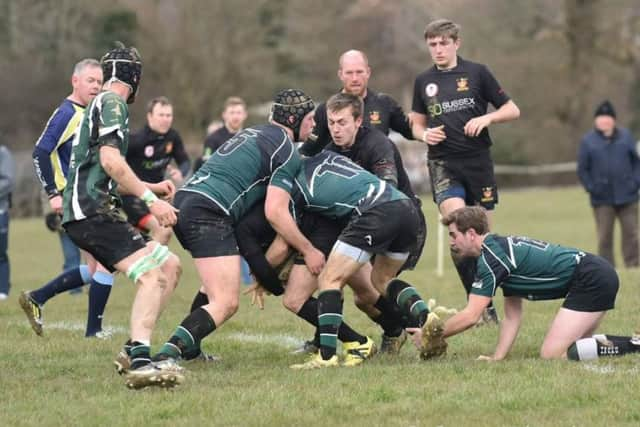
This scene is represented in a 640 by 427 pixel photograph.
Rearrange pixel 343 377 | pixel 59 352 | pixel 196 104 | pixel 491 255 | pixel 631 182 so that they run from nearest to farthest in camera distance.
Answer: pixel 343 377
pixel 491 255
pixel 59 352
pixel 631 182
pixel 196 104

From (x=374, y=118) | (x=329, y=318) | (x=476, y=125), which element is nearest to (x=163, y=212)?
(x=329, y=318)

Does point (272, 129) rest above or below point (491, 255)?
above

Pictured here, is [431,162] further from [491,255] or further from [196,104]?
[196,104]

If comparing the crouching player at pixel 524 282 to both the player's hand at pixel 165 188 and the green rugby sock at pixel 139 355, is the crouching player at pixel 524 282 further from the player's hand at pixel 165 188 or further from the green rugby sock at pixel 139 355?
the player's hand at pixel 165 188

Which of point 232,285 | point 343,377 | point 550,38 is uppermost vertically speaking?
point 550,38

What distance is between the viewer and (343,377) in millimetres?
7016

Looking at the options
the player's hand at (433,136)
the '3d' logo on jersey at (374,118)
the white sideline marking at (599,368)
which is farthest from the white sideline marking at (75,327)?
the white sideline marking at (599,368)

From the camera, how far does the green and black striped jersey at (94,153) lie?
6.91 metres

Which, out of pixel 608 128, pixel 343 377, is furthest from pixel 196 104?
pixel 343 377

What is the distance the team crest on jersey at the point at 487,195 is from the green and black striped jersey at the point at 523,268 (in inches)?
77.4

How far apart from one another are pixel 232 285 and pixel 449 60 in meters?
3.33

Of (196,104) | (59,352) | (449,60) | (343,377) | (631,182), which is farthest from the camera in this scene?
(196,104)

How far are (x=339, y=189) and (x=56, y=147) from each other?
9.88 ft

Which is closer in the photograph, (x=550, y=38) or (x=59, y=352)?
(x=59, y=352)
